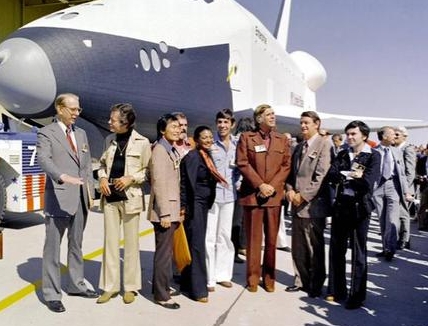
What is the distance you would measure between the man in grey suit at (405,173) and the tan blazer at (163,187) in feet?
12.4

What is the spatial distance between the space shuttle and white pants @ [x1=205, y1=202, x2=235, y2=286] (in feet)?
10.2

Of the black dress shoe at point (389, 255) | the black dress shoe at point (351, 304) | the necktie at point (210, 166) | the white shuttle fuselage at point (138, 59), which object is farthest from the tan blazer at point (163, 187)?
the black dress shoe at point (389, 255)

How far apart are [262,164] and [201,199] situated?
73 centimetres

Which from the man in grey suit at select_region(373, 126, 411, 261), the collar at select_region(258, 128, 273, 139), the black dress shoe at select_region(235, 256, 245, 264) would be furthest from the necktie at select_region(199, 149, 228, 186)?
the man in grey suit at select_region(373, 126, 411, 261)

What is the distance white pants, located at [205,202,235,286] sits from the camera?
4320 millimetres

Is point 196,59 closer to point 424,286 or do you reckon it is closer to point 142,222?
point 142,222

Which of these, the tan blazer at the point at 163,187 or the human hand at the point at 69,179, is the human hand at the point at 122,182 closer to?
the tan blazer at the point at 163,187

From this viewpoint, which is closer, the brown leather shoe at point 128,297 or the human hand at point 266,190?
the brown leather shoe at point 128,297

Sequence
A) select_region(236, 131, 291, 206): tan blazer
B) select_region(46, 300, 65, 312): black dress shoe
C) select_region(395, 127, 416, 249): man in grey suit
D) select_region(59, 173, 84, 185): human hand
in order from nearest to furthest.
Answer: select_region(59, 173, 84, 185): human hand
select_region(46, 300, 65, 312): black dress shoe
select_region(236, 131, 291, 206): tan blazer
select_region(395, 127, 416, 249): man in grey suit

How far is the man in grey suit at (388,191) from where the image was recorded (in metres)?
5.59

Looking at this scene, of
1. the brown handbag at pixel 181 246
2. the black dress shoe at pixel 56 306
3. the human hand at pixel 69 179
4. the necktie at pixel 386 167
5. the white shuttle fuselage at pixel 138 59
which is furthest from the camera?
the white shuttle fuselage at pixel 138 59

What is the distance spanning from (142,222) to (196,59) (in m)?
3.09

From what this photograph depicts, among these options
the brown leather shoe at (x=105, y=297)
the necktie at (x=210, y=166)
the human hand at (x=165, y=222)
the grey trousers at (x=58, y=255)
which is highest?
the necktie at (x=210, y=166)

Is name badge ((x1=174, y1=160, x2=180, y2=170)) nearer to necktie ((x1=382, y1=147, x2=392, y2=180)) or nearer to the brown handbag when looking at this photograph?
the brown handbag
